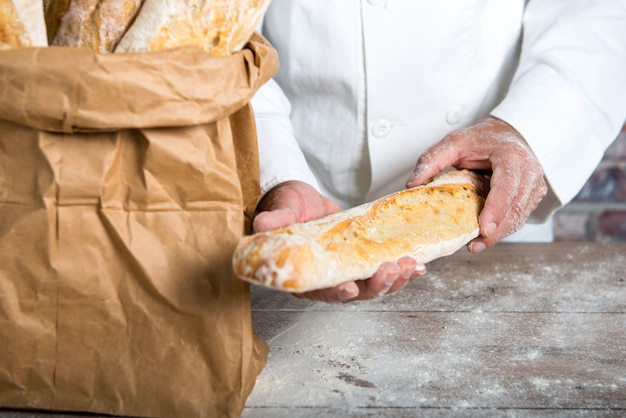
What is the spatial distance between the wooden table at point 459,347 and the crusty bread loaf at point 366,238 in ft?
0.41

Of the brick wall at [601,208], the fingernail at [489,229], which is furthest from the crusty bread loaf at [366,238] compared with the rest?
the brick wall at [601,208]

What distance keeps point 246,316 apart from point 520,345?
35 centimetres

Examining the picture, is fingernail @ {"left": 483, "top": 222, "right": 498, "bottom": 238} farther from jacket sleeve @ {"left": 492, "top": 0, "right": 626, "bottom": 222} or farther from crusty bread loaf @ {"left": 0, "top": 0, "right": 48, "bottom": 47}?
crusty bread loaf @ {"left": 0, "top": 0, "right": 48, "bottom": 47}

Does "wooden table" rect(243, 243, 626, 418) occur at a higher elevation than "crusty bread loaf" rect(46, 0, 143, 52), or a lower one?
lower

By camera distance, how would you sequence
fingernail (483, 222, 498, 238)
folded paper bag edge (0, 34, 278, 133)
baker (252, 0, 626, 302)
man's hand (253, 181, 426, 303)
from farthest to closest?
1. baker (252, 0, 626, 302)
2. fingernail (483, 222, 498, 238)
3. man's hand (253, 181, 426, 303)
4. folded paper bag edge (0, 34, 278, 133)

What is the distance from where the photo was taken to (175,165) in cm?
62

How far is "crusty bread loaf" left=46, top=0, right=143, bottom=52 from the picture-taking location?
0.63 m

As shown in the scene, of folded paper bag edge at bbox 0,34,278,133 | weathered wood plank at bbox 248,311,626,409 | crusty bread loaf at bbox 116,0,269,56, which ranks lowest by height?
weathered wood plank at bbox 248,311,626,409

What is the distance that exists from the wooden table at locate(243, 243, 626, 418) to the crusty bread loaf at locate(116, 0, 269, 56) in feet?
1.20

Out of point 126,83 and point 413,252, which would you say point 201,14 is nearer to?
point 126,83

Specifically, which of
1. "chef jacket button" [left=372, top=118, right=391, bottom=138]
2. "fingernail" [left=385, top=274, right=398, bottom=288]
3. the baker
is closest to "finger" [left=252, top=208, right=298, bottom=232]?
"fingernail" [left=385, top=274, right=398, bottom=288]

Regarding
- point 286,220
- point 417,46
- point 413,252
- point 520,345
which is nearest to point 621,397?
point 520,345

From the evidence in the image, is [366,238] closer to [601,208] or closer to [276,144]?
[276,144]

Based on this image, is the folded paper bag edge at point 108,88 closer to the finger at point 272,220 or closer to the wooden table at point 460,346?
the finger at point 272,220
